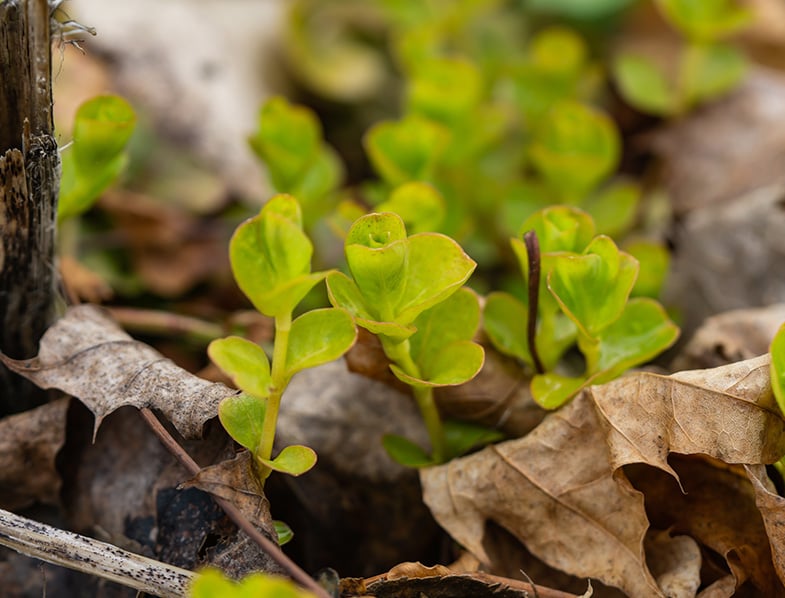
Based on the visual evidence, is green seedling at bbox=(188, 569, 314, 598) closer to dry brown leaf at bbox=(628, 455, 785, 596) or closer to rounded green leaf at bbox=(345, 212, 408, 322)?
rounded green leaf at bbox=(345, 212, 408, 322)

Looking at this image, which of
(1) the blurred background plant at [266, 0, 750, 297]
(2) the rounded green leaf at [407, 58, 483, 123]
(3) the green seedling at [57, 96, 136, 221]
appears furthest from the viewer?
(2) the rounded green leaf at [407, 58, 483, 123]

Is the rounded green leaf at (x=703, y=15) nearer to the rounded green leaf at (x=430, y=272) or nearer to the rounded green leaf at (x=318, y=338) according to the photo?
the rounded green leaf at (x=430, y=272)

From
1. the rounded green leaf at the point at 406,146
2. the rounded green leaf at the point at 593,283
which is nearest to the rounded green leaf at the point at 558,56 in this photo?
the rounded green leaf at the point at 406,146

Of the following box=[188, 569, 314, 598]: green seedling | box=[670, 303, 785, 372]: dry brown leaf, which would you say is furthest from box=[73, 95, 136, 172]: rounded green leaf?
box=[670, 303, 785, 372]: dry brown leaf

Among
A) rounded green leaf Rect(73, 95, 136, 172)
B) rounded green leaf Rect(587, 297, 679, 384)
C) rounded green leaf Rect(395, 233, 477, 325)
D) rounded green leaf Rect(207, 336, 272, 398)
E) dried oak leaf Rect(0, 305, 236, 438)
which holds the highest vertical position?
rounded green leaf Rect(73, 95, 136, 172)

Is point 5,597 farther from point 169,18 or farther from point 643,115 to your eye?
point 643,115

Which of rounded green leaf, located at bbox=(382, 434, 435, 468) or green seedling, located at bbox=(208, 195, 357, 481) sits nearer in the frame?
green seedling, located at bbox=(208, 195, 357, 481)

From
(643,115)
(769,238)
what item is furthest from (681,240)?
(643,115)
